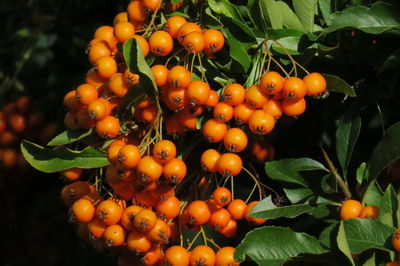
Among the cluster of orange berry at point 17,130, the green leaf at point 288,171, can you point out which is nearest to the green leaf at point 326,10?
the green leaf at point 288,171

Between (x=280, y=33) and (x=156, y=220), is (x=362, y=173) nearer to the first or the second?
(x=280, y=33)

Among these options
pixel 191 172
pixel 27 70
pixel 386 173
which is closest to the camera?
pixel 386 173

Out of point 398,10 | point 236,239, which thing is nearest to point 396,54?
point 398,10

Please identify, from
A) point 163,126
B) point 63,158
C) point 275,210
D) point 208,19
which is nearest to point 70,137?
point 63,158

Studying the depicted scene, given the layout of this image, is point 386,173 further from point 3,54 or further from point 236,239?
point 3,54

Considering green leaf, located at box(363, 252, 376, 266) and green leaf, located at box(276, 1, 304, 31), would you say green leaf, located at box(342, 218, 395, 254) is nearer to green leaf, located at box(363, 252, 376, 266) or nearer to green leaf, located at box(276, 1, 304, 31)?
green leaf, located at box(363, 252, 376, 266)

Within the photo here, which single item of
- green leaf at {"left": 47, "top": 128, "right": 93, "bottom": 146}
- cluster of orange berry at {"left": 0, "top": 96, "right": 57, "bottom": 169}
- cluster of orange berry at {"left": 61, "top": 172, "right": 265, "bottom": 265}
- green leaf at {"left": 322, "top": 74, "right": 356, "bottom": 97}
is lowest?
cluster of orange berry at {"left": 0, "top": 96, "right": 57, "bottom": 169}

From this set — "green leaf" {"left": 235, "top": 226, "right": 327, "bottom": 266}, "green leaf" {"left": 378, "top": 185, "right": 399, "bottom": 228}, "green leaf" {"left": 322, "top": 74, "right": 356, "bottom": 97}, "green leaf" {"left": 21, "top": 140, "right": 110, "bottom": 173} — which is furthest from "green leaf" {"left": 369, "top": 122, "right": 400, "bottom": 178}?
"green leaf" {"left": 21, "top": 140, "right": 110, "bottom": 173}
